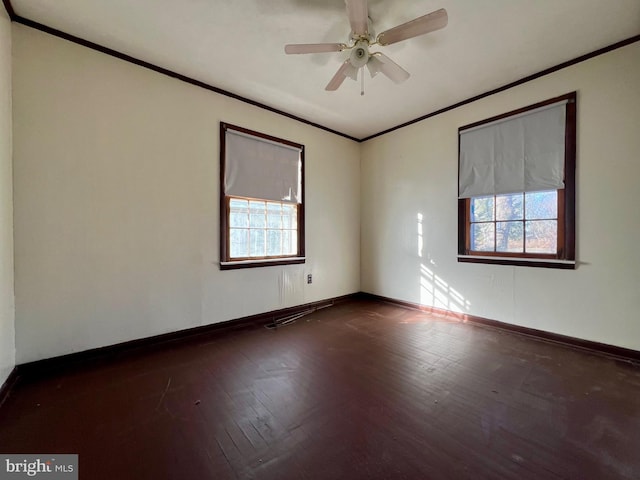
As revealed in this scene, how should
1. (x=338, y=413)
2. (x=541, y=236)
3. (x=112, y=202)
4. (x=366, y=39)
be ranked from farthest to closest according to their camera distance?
(x=541, y=236) < (x=112, y=202) < (x=366, y=39) < (x=338, y=413)

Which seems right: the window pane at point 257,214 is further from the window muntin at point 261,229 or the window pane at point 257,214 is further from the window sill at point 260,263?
the window sill at point 260,263

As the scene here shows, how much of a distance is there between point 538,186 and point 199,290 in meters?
3.89

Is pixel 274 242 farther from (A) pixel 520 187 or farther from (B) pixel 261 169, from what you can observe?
(A) pixel 520 187

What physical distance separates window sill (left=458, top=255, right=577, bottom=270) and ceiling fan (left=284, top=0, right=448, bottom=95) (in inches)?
90.5

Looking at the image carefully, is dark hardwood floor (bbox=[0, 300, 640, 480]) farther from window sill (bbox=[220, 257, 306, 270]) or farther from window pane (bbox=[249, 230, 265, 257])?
window pane (bbox=[249, 230, 265, 257])

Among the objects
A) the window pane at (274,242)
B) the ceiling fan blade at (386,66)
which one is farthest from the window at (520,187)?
the window pane at (274,242)

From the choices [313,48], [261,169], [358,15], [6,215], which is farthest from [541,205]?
[6,215]

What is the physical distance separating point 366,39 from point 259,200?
2103 millimetres

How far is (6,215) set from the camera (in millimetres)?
1890

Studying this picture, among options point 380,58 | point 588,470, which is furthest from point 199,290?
point 588,470

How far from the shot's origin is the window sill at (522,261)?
8.60ft

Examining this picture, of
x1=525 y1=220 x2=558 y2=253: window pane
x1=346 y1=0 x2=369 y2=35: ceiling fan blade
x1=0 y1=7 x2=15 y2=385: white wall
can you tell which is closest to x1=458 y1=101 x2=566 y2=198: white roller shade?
x1=525 y1=220 x2=558 y2=253: window pane

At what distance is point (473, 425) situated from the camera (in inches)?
60.6

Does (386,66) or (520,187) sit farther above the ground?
(386,66)
